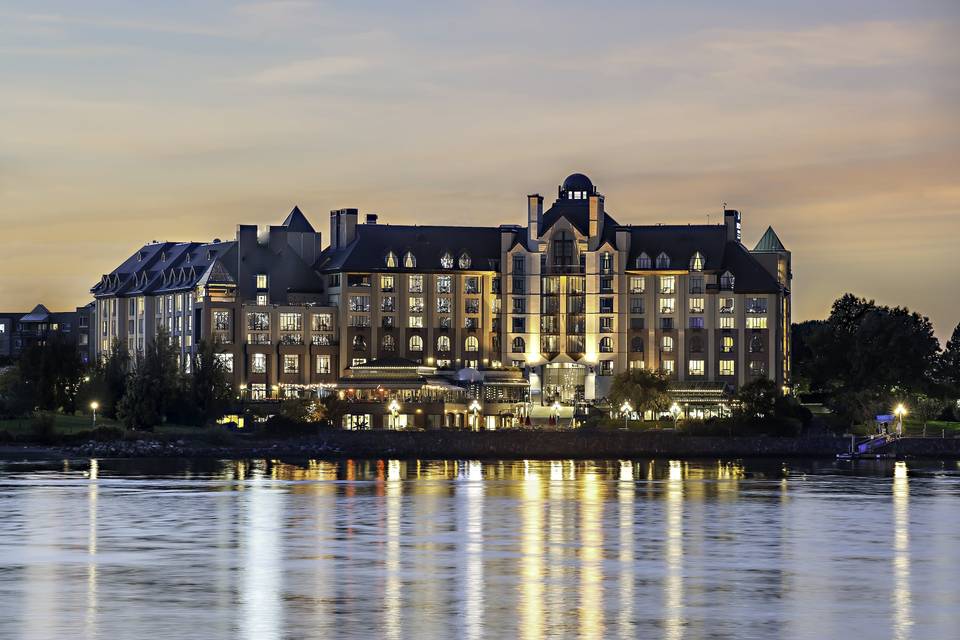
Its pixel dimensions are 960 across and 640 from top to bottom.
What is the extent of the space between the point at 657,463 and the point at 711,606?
98.1 metres

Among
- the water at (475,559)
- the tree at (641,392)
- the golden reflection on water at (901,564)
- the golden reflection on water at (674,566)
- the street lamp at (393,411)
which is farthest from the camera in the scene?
the street lamp at (393,411)

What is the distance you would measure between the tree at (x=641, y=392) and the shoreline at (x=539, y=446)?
80.1 feet

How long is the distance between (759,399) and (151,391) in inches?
2427

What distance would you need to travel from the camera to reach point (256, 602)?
178ft

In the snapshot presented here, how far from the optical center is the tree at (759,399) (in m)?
176

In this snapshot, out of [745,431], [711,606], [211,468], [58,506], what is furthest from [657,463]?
[711,606]

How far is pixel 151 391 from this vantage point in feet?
569

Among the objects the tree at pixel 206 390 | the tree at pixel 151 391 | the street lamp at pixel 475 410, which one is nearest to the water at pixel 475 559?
the tree at pixel 151 391

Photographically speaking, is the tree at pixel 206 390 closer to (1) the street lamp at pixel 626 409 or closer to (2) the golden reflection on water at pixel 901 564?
(1) the street lamp at pixel 626 409

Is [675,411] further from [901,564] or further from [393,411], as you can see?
[901,564]

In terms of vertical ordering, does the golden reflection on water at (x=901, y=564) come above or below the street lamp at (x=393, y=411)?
below

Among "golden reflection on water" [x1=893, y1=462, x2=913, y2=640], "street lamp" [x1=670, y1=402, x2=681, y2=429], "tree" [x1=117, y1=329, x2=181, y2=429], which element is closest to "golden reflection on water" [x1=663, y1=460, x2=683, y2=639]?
"golden reflection on water" [x1=893, y1=462, x2=913, y2=640]

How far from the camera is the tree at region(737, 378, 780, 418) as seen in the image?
17625 centimetres

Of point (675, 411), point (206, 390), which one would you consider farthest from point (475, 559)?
point (675, 411)
